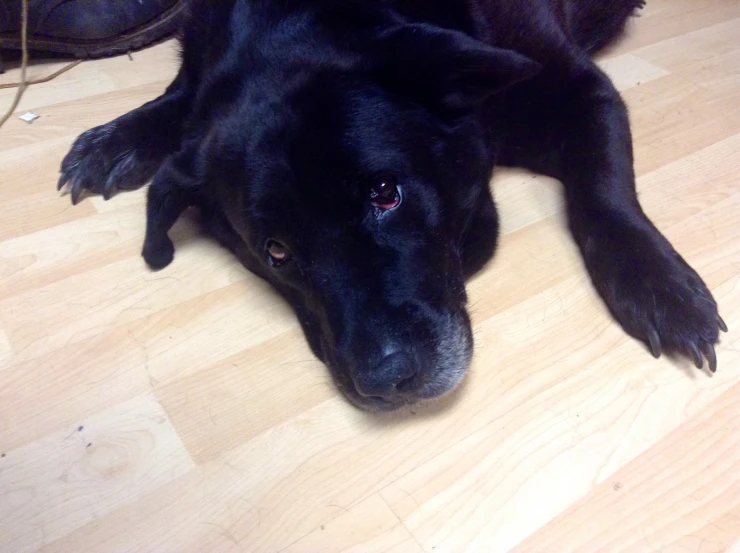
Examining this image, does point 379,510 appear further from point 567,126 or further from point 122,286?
point 567,126

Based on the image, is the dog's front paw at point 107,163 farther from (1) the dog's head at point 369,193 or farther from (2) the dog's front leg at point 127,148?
(1) the dog's head at point 369,193

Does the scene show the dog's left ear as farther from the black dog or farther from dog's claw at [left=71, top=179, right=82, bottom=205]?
dog's claw at [left=71, top=179, right=82, bottom=205]

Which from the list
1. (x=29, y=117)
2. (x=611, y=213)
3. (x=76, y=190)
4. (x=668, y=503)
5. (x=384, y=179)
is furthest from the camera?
(x=29, y=117)

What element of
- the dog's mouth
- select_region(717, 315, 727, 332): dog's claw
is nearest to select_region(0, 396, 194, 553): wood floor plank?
the dog's mouth

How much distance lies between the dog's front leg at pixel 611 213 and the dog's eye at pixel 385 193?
418 millimetres

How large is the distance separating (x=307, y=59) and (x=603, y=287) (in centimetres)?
63

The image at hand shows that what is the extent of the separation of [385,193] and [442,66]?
0.22 m

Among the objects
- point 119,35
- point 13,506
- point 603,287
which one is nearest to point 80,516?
point 13,506

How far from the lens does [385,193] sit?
37.1 inches

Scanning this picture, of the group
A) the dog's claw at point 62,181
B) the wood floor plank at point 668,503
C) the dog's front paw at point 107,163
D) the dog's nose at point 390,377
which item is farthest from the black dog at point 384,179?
the dog's claw at point 62,181

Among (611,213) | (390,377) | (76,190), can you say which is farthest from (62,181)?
(611,213)

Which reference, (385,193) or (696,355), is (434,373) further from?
(696,355)

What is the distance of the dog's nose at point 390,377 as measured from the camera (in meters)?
0.87

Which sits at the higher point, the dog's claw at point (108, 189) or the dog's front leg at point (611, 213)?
the dog's front leg at point (611, 213)
